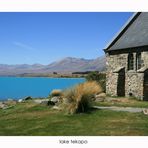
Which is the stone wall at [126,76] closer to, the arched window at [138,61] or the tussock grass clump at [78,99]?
the arched window at [138,61]

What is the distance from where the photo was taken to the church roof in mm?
23953

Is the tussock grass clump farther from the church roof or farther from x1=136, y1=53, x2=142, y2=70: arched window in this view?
x1=136, y1=53, x2=142, y2=70: arched window

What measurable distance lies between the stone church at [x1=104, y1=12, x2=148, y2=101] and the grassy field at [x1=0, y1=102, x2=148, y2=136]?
26.6 feet

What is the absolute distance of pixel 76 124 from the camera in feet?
45.4

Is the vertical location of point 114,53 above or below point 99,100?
above

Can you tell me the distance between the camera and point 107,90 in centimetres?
2745

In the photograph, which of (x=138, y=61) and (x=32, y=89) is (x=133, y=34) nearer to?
(x=138, y=61)

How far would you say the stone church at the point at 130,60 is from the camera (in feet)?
76.3

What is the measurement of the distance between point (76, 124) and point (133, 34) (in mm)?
13168
